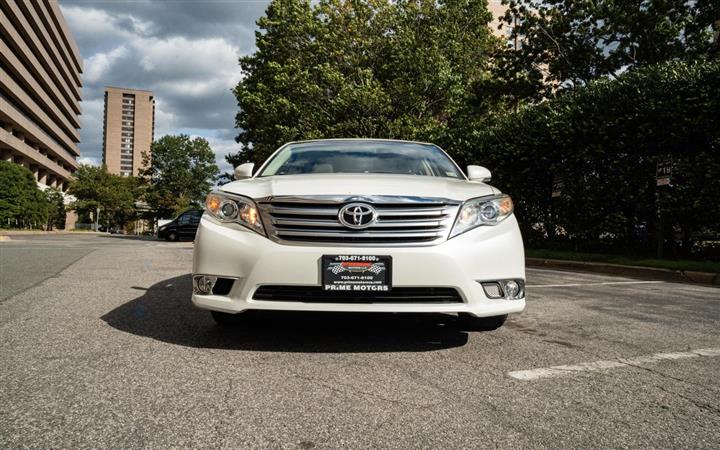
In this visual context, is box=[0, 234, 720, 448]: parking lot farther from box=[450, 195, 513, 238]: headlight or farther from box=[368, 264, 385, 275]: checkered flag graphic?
box=[450, 195, 513, 238]: headlight

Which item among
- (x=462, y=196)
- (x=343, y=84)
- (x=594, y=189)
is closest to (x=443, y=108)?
(x=343, y=84)

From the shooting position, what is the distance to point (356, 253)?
119 inches

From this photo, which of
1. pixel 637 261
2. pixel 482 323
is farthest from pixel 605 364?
pixel 637 261

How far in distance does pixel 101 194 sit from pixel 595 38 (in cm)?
7238

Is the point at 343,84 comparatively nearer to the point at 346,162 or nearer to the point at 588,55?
the point at 588,55

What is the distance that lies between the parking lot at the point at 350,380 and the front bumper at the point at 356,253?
0.31m

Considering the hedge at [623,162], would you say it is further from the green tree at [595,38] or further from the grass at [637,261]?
the green tree at [595,38]

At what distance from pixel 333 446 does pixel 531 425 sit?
82 centimetres

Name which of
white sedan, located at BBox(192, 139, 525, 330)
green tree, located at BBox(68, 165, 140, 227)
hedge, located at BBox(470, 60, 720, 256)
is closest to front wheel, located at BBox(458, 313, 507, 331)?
white sedan, located at BBox(192, 139, 525, 330)

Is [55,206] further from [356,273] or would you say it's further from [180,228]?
[356,273]

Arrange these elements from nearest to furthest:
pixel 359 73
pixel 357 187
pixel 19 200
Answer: pixel 357 187 < pixel 359 73 < pixel 19 200

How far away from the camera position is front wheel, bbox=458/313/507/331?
3783 mm

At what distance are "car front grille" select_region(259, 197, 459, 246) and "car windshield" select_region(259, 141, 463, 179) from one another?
1.12 metres

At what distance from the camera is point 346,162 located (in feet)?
14.8
